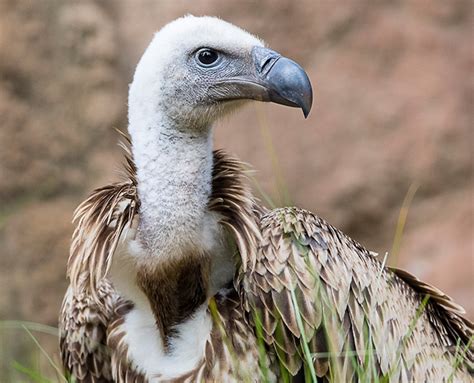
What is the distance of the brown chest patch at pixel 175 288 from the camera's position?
4074 millimetres

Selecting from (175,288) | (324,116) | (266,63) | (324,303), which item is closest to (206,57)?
(266,63)

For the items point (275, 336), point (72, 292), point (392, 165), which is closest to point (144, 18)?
point (392, 165)

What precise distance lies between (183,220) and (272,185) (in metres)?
3.99

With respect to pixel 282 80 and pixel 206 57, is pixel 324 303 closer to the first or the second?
pixel 282 80

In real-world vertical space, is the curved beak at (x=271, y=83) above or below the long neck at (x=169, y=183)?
above

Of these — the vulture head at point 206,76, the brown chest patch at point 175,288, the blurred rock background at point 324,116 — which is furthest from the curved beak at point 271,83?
the blurred rock background at point 324,116

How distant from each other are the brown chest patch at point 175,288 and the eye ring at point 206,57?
2.46 feet

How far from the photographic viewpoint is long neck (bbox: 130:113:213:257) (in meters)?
4.01

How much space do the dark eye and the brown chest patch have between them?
0.75 meters

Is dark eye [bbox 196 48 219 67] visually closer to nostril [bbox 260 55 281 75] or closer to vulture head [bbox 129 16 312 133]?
vulture head [bbox 129 16 312 133]

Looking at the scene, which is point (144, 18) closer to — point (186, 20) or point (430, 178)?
point (430, 178)

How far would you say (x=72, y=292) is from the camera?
4621mm

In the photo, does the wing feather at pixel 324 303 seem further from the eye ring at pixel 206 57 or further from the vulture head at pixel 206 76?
the eye ring at pixel 206 57

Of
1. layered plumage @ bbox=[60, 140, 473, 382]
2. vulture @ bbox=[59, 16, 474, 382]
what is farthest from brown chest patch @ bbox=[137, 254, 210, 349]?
layered plumage @ bbox=[60, 140, 473, 382]
